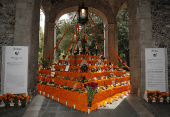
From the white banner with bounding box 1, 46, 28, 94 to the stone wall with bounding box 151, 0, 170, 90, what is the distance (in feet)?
17.7

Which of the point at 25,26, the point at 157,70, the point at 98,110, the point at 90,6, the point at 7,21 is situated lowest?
the point at 98,110

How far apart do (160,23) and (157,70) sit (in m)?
2.09

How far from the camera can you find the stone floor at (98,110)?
125 inches

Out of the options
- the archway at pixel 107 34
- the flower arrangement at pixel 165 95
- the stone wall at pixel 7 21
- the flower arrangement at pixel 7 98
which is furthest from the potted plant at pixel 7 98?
the archway at pixel 107 34

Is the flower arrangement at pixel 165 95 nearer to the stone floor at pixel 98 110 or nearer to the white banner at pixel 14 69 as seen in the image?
the stone floor at pixel 98 110

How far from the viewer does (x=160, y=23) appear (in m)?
4.60

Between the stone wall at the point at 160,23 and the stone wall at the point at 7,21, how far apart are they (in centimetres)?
591

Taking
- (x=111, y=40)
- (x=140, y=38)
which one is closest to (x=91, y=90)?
(x=140, y=38)

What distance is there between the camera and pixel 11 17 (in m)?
4.24

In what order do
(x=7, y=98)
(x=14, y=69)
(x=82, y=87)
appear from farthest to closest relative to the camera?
1. (x=82, y=87)
2. (x=14, y=69)
3. (x=7, y=98)

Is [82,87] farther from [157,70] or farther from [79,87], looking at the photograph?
[157,70]

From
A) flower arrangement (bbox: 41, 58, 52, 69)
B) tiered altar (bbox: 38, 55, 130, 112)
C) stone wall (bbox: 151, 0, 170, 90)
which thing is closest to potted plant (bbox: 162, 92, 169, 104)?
tiered altar (bbox: 38, 55, 130, 112)

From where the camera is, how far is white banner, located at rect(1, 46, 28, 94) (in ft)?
12.4

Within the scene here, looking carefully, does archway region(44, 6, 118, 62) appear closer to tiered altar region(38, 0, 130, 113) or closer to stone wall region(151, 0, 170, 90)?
tiered altar region(38, 0, 130, 113)
